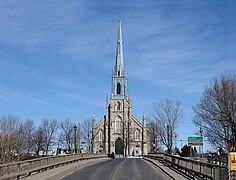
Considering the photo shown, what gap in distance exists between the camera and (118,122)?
415 ft

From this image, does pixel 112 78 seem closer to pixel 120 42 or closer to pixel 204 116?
pixel 120 42

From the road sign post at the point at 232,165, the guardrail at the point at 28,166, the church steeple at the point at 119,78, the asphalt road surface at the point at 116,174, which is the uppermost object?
the church steeple at the point at 119,78

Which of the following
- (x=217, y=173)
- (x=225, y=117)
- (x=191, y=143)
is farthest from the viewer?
(x=225, y=117)

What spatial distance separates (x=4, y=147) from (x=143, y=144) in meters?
65.6

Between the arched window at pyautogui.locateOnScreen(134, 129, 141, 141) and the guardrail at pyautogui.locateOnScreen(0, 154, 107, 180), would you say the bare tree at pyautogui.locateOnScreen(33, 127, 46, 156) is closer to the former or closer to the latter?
the arched window at pyautogui.locateOnScreen(134, 129, 141, 141)

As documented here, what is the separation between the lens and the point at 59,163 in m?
37.1

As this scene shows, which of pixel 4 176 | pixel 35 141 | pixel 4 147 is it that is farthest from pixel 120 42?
pixel 4 176

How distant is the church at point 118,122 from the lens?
124 m

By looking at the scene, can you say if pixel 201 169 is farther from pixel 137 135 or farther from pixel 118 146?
pixel 137 135

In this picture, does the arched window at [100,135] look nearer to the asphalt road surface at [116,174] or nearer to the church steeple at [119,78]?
the church steeple at [119,78]

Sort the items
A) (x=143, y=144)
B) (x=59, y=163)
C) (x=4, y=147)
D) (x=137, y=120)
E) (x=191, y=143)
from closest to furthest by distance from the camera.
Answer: (x=191, y=143)
(x=59, y=163)
(x=4, y=147)
(x=143, y=144)
(x=137, y=120)

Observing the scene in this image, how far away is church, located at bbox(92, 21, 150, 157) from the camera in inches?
4887

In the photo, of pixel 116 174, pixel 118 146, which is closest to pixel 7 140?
pixel 116 174

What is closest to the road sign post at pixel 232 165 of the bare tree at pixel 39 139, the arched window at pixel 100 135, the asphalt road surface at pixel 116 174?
the asphalt road surface at pixel 116 174
